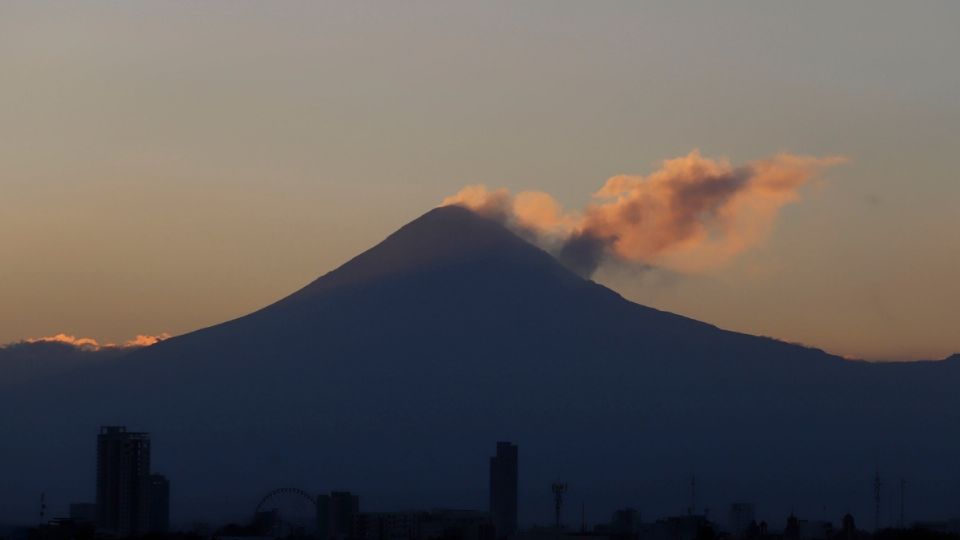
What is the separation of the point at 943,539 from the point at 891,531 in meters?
24.1

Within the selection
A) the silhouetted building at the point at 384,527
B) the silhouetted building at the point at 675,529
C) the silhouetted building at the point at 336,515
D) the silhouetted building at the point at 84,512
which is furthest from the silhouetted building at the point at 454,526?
the silhouetted building at the point at 84,512

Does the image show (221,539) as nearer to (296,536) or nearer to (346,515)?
(296,536)

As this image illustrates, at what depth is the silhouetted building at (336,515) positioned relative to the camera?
172 metres

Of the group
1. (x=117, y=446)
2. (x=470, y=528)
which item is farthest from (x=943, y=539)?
(x=117, y=446)

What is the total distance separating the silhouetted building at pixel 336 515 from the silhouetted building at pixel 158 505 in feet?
35.4

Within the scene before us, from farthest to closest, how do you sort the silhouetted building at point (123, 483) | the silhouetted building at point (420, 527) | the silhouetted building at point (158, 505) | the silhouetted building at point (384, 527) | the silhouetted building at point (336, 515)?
the silhouetted building at point (158, 505), the silhouetted building at point (336, 515), the silhouetted building at point (123, 483), the silhouetted building at point (384, 527), the silhouetted building at point (420, 527)

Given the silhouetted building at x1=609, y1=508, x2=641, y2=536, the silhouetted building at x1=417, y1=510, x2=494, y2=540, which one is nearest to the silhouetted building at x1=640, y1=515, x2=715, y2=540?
the silhouetted building at x1=609, y1=508, x2=641, y2=536

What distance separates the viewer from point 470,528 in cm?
16400

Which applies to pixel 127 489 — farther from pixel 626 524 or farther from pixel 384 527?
pixel 626 524

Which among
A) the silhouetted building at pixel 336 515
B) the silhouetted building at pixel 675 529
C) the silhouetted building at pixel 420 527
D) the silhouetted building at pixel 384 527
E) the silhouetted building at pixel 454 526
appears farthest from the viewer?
the silhouetted building at pixel 336 515

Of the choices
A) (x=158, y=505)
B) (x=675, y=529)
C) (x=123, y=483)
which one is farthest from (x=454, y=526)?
(x=123, y=483)

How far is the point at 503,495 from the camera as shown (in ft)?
633

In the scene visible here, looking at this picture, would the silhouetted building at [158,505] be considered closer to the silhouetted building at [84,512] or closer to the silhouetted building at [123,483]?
the silhouetted building at [123,483]

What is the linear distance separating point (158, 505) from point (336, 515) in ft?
41.3
